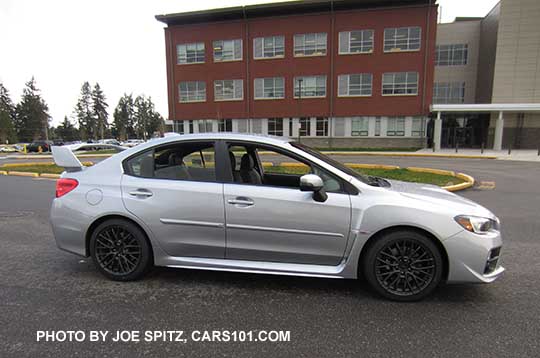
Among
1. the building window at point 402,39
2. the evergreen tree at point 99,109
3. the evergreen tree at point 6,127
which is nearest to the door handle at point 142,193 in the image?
the building window at point 402,39

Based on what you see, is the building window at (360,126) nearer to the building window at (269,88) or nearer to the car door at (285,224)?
the building window at (269,88)

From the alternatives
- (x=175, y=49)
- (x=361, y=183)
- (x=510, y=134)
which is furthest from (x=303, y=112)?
(x=361, y=183)

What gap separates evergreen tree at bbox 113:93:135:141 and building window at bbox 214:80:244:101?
81.3m

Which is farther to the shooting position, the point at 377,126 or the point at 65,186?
the point at 377,126

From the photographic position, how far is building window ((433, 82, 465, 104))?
38.9 m

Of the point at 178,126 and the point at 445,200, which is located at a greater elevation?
the point at 178,126

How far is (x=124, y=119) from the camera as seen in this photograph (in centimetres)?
10588

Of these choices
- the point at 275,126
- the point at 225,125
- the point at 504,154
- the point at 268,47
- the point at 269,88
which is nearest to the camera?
the point at 504,154

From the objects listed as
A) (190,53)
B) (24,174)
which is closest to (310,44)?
(190,53)

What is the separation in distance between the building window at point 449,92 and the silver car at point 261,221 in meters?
41.2

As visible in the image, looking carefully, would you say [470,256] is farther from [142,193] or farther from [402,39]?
[402,39]

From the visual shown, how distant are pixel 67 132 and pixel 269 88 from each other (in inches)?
3435

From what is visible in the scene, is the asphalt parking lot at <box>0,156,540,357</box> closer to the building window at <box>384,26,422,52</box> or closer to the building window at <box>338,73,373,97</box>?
the building window at <box>338,73,373,97</box>

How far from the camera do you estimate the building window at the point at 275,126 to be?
3422cm
